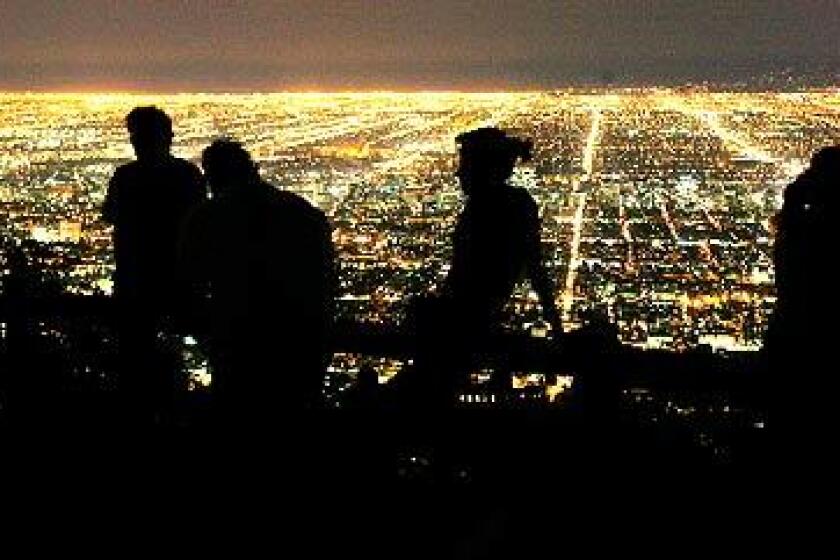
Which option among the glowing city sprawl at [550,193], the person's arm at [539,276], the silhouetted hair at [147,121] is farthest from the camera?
the glowing city sprawl at [550,193]

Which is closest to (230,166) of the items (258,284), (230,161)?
(230,161)

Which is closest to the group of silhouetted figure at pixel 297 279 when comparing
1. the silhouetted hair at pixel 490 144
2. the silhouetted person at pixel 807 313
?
the silhouetted hair at pixel 490 144

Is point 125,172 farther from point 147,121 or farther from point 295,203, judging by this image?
point 295,203

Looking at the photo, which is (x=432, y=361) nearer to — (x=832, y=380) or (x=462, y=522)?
(x=462, y=522)

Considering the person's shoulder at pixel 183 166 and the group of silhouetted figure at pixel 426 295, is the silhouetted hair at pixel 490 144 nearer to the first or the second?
the group of silhouetted figure at pixel 426 295

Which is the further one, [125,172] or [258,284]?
[125,172]
